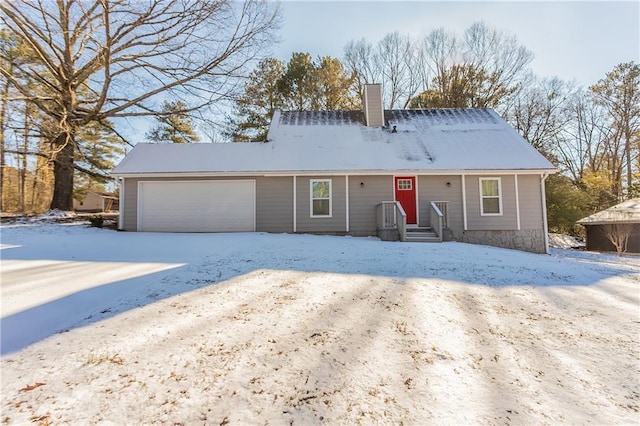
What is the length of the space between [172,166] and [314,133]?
5624mm

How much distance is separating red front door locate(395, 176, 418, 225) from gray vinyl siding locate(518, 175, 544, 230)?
3682mm

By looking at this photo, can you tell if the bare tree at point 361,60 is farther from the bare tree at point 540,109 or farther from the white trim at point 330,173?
the white trim at point 330,173

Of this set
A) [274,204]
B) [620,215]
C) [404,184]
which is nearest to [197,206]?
[274,204]

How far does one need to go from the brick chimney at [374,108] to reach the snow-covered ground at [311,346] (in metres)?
9.59

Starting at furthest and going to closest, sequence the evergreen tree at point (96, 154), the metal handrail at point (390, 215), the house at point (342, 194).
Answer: the evergreen tree at point (96, 154), the house at point (342, 194), the metal handrail at point (390, 215)

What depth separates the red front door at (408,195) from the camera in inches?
432

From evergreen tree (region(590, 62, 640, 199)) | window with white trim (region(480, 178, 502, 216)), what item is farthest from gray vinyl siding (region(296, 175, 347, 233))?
evergreen tree (region(590, 62, 640, 199))

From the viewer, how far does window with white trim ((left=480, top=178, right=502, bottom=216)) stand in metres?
10.9

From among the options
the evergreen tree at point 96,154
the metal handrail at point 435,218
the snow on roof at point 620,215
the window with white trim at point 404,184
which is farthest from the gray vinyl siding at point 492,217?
the evergreen tree at point 96,154

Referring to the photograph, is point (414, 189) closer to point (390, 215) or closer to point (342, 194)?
point (390, 215)

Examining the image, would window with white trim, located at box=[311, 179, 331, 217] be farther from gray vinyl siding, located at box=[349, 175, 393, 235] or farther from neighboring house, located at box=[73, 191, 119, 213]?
neighboring house, located at box=[73, 191, 119, 213]

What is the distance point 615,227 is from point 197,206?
18.2 m

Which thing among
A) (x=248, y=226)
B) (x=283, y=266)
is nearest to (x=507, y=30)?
(x=248, y=226)

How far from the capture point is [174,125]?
15.5m
